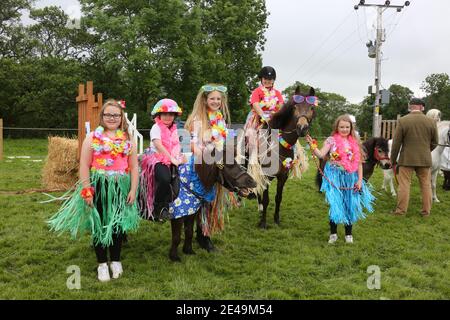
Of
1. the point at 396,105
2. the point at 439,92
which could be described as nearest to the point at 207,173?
the point at 396,105

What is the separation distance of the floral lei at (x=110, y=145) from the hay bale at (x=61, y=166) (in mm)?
4916

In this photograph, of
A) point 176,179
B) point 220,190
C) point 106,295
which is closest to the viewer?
point 106,295

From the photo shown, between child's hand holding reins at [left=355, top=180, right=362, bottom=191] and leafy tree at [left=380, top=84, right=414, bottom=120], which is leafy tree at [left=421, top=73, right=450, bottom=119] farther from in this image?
child's hand holding reins at [left=355, top=180, right=362, bottom=191]

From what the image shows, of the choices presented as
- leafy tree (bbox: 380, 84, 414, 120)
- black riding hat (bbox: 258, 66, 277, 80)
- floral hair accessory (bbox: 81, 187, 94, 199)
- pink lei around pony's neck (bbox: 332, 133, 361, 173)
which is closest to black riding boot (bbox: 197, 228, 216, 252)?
floral hair accessory (bbox: 81, 187, 94, 199)

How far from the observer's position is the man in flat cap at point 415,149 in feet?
22.6

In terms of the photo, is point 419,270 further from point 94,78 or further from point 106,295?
point 94,78

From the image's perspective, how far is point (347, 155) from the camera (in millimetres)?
5109

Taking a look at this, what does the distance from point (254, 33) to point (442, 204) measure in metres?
22.7

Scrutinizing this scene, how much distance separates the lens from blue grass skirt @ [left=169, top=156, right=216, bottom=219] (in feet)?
13.9

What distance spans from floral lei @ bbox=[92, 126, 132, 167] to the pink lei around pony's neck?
2677 millimetres

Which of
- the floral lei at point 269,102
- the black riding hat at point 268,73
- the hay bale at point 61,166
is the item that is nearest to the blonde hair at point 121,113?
the floral lei at point 269,102
